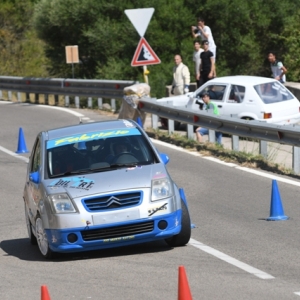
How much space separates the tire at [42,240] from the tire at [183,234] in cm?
127

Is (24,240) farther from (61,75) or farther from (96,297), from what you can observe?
(61,75)

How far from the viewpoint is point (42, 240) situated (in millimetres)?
9680

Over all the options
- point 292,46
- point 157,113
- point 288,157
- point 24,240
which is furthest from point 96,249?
point 292,46

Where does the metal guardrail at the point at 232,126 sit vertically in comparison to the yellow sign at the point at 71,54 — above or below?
below

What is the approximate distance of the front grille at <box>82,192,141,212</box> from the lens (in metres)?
9.22

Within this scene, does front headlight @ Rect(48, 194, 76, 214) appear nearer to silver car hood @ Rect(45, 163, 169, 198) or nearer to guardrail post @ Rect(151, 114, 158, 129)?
silver car hood @ Rect(45, 163, 169, 198)

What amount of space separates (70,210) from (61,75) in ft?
87.6

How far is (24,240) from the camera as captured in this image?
11203mm

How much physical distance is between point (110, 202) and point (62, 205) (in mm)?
500

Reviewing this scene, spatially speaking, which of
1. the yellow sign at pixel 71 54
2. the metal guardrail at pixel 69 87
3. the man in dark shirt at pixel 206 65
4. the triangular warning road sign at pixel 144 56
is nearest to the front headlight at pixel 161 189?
the triangular warning road sign at pixel 144 56

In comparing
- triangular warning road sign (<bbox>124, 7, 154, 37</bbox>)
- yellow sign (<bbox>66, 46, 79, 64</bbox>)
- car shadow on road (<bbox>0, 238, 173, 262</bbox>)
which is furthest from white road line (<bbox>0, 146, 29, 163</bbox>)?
yellow sign (<bbox>66, 46, 79, 64</bbox>)

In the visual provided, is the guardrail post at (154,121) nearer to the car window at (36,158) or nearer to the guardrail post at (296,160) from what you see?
the guardrail post at (296,160)

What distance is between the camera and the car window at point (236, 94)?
20.9 m

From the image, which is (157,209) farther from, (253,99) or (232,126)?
(253,99)
